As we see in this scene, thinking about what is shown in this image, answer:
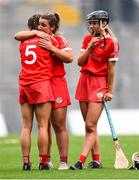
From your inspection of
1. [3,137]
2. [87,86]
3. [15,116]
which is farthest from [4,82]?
[87,86]

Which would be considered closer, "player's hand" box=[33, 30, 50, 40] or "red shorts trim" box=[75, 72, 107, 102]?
"player's hand" box=[33, 30, 50, 40]

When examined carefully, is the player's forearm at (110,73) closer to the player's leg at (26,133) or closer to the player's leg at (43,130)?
the player's leg at (43,130)

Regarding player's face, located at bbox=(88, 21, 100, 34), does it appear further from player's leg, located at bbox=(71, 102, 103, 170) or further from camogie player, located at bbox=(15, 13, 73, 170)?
player's leg, located at bbox=(71, 102, 103, 170)

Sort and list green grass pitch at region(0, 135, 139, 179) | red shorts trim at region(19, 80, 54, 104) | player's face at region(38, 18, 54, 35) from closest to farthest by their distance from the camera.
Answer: green grass pitch at region(0, 135, 139, 179), red shorts trim at region(19, 80, 54, 104), player's face at region(38, 18, 54, 35)

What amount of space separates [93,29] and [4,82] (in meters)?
14.4

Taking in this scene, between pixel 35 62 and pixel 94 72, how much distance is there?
0.81 m

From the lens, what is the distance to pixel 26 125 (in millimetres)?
12875

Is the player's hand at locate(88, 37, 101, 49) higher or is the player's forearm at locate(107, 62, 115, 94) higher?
the player's hand at locate(88, 37, 101, 49)

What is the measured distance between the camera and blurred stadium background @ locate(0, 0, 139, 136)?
26.8 m

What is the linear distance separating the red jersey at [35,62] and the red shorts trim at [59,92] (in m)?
0.14

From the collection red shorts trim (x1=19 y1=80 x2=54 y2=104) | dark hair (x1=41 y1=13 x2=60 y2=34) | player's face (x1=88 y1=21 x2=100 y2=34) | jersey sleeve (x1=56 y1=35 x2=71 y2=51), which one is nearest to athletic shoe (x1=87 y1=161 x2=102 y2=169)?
red shorts trim (x1=19 y1=80 x2=54 y2=104)

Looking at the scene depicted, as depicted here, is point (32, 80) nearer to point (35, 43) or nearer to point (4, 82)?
point (35, 43)

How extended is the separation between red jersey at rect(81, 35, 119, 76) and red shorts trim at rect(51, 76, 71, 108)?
0.39m

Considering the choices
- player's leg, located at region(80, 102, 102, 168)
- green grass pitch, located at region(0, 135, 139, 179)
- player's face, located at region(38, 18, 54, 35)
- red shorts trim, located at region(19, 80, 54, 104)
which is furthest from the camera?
player's leg, located at region(80, 102, 102, 168)
